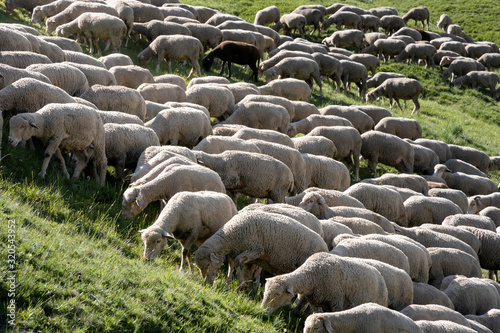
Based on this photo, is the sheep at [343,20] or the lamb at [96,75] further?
the sheep at [343,20]

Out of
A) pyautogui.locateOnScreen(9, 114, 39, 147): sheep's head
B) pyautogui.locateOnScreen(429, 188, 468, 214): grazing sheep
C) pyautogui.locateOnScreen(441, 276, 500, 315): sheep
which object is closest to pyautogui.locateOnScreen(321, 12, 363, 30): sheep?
pyautogui.locateOnScreen(429, 188, 468, 214): grazing sheep

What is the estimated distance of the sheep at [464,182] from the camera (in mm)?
18219

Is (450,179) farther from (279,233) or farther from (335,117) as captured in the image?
(279,233)

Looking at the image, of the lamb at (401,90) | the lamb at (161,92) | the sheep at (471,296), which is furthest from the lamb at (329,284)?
the lamb at (401,90)

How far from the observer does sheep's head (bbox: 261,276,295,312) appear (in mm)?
7812

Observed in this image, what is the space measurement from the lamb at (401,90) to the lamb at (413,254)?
54.4ft

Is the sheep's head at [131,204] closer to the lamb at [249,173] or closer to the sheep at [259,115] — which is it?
the lamb at [249,173]

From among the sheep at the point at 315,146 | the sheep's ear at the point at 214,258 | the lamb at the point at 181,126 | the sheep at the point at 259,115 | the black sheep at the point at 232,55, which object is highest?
the sheep's ear at the point at 214,258

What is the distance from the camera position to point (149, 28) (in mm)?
25688

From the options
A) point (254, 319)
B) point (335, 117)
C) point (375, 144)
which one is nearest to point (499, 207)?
point (375, 144)

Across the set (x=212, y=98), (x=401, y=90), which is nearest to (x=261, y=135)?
(x=212, y=98)

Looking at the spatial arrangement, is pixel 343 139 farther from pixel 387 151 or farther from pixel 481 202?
pixel 481 202

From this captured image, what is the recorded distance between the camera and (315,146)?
52.0 feet

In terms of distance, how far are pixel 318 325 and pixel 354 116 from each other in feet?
45.0
